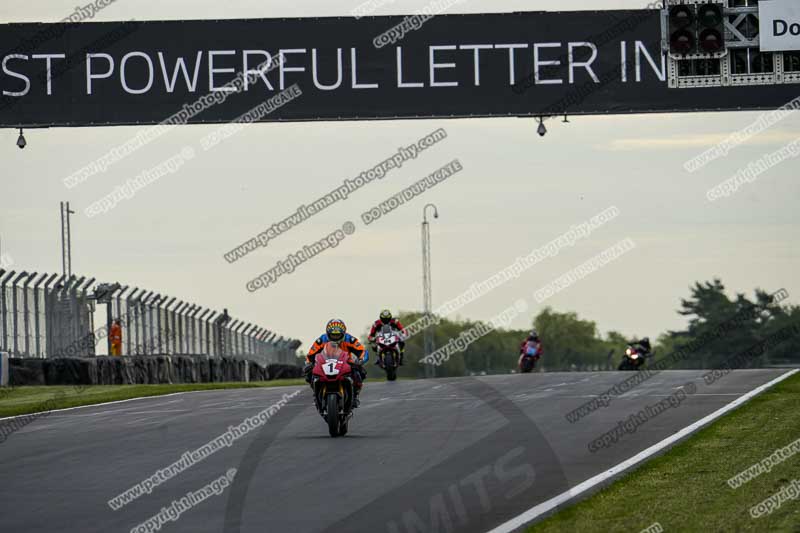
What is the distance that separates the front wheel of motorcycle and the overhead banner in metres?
9.50

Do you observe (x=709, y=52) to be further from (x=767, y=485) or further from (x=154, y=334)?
(x=154, y=334)

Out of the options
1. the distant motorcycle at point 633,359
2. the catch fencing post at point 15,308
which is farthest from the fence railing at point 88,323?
the distant motorcycle at point 633,359

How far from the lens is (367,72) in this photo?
82.6 feet

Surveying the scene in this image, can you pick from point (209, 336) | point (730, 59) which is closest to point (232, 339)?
point (209, 336)

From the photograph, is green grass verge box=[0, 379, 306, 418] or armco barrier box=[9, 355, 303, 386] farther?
armco barrier box=[9, 355, 303, 386]

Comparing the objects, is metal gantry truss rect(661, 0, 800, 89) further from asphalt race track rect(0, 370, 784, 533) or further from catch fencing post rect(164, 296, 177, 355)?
catch fencing post rect(164, 296, 177, 355)

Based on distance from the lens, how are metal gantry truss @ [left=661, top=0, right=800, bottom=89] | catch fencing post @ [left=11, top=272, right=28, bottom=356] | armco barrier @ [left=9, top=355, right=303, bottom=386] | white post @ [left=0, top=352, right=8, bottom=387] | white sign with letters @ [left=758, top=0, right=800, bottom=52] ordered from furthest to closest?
armco barrier @ [left=9, top=355, right=303, bottom=386] < catch fencing post @ [left=11, top=272, right=28, bottom=356] < white post @ [left=0, top=352, right=8, bottom=387] < white sign with letters @ [left=758, top=0, right=800, bottom=52] < metal gantry truss @ [left=661, top=0, right=800, bottom=89]

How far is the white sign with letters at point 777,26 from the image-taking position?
1959cm

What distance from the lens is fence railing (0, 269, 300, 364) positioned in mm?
30203

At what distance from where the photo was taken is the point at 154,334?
37.4 meters

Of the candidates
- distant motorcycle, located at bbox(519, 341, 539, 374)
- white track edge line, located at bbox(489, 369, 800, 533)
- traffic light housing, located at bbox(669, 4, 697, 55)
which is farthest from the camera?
distant motorcycle, located at bbox(519, 341, 539, 374)

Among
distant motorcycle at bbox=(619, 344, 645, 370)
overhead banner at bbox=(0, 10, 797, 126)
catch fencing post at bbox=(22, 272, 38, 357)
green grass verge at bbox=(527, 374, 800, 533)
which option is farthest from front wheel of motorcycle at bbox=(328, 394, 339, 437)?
distant motorcycle at bbox=(619, 344, 645, 370)

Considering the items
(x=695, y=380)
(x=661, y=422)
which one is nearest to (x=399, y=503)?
(x=661, y=422)

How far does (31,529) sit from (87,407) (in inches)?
547
